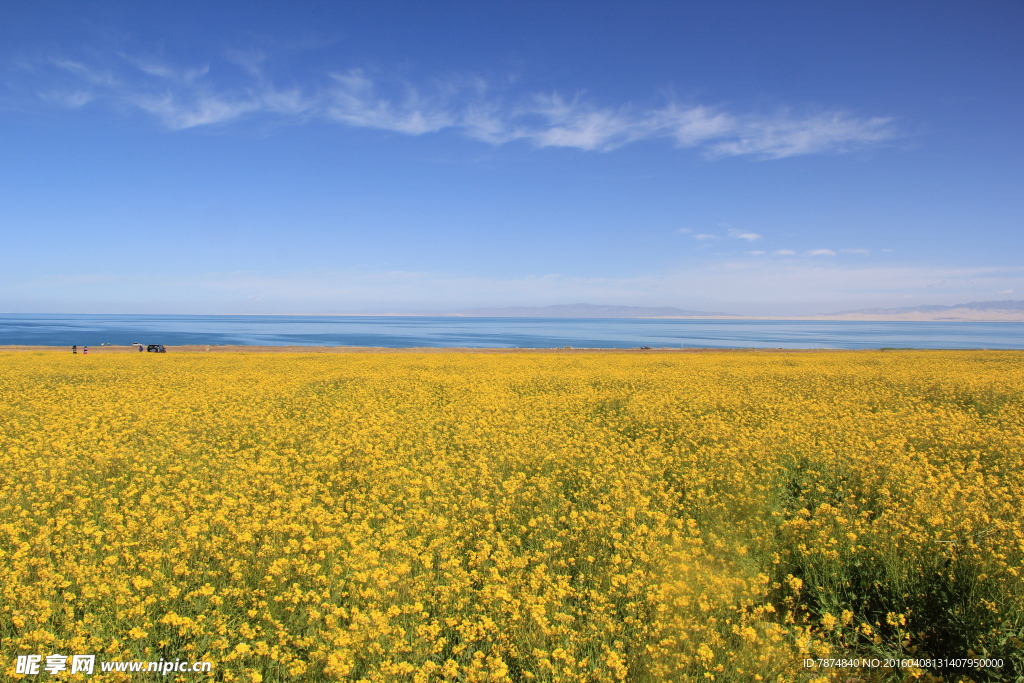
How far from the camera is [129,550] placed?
15.9ft

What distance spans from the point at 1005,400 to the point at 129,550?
18.8 m

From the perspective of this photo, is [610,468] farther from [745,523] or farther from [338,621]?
[338,621]

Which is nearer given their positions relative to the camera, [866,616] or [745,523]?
[866,616]

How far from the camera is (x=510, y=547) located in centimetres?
517

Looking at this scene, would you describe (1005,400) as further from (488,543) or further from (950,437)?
(488,543)

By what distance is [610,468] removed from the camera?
24.0 ft

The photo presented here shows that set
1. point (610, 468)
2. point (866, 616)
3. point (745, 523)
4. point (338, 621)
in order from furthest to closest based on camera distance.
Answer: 1. point (610, 468)
2. point (745, 523)
3. point (866, 616)
4. point (338, 621)

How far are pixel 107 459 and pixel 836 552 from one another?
29.4 feet

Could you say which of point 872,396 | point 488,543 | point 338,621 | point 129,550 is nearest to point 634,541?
point 488,543

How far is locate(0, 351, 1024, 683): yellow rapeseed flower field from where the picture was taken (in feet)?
12.1

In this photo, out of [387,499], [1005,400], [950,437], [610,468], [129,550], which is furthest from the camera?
[1005,400]

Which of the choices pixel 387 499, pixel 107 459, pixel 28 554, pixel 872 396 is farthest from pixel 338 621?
pixel 872 396

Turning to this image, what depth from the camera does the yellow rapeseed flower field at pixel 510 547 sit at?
12.1ft

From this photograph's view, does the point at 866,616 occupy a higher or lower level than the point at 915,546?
lower
